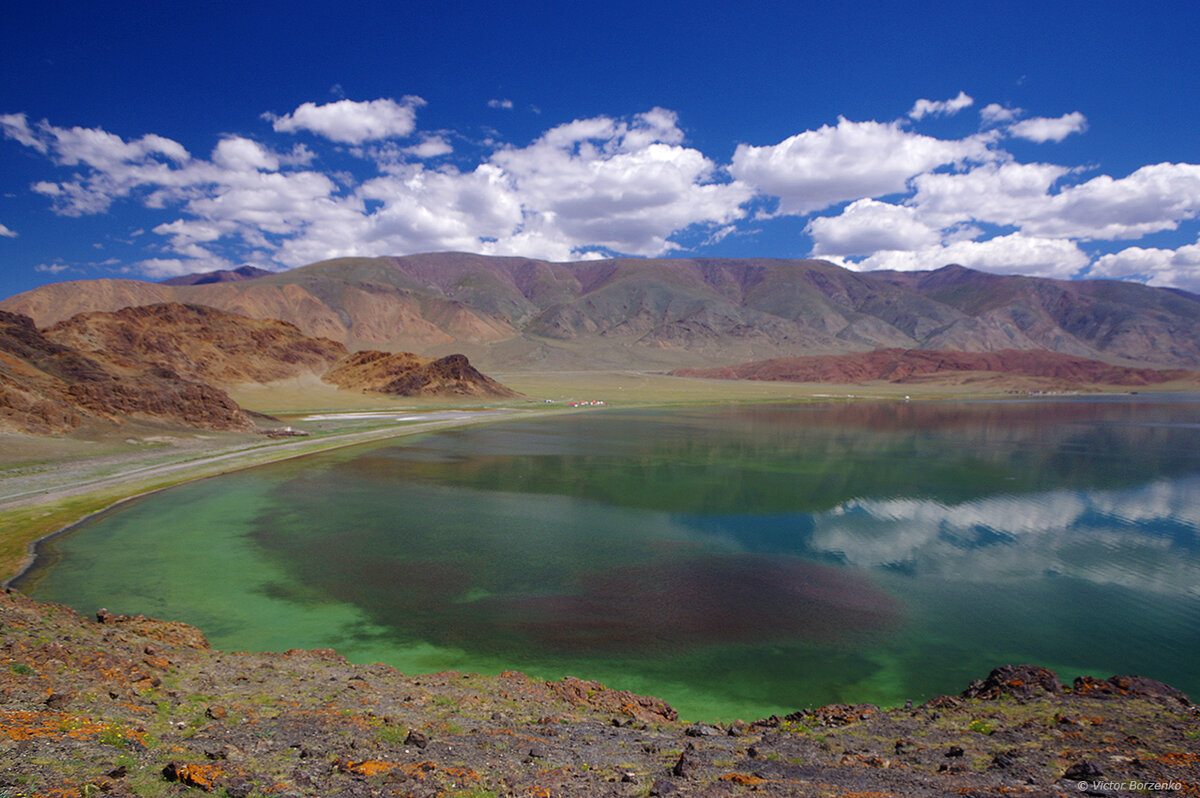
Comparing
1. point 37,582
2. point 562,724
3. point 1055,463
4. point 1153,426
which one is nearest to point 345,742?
point 562,724

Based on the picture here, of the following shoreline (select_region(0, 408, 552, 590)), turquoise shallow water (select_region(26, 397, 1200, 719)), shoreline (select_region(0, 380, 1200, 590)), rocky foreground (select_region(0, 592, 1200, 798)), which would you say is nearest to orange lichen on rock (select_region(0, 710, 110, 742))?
rocky foreground (select_region(0, 592, 1200, 798))

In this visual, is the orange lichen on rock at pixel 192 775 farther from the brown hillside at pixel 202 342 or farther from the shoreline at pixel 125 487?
the brown hillside at pixel 202 342

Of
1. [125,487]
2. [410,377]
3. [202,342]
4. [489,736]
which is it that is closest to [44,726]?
[489,736]

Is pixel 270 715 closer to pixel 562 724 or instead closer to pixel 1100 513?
pixel 562 724

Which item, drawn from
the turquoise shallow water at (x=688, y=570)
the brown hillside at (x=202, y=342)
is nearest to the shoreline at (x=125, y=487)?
the turquoise shallow water at (x=688, y=570)

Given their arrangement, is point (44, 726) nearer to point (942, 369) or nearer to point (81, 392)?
point (81, 392)
